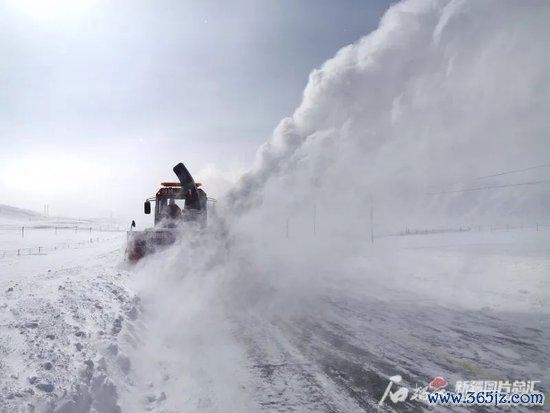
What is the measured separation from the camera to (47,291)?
8.06 metres

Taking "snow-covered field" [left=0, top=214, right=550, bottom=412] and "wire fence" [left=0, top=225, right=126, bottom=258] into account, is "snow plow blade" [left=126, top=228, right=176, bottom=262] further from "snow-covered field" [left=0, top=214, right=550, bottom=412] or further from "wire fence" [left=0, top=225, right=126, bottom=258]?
"wire fence" [left=0, top=225, right=126, bottom=258]

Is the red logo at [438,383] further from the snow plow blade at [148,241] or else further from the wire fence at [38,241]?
the wire fence at [38,241]

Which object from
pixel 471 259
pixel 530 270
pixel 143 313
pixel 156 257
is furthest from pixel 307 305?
pixel 471 259

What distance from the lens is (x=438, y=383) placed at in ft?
16.7

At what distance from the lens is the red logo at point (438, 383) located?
16.3ft

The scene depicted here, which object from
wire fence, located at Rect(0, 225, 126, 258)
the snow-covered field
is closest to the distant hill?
wire fence, located at Rect(0, 225, 126, 258)

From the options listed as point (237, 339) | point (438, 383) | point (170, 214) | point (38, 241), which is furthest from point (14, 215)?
point (438, 383)

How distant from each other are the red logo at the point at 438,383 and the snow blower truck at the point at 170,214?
9.75m

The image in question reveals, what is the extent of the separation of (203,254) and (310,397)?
8.80 meters

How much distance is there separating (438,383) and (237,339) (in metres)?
3.67

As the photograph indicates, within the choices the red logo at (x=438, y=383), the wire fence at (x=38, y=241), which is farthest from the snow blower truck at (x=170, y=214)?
the wire fence at (x=38, y=241)

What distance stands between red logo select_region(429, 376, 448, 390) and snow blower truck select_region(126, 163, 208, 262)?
9751 millimetres

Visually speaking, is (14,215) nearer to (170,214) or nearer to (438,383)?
(170,214)

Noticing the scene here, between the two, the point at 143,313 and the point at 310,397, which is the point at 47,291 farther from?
the point at 310,397
